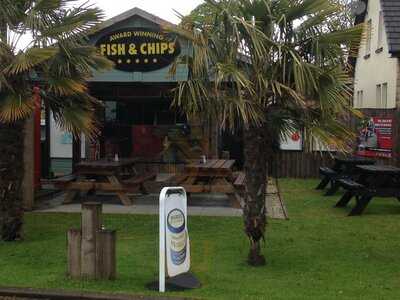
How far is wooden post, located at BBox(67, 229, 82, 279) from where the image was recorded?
683 centimetres

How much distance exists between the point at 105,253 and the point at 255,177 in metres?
1.97

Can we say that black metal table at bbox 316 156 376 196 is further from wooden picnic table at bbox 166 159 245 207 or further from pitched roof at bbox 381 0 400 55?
pitched roof at bbox 381 0 400 55

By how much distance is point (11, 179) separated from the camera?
8.82 meters

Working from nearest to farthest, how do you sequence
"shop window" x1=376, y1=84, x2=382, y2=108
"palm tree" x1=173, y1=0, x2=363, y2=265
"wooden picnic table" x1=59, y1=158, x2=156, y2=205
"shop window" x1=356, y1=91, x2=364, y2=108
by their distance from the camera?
1. "palm tree" x1=173, y1=0, x2=363, y2=265
2. "wooden picnic table" x1=59, y1=158, x2=156, y2=205
3. "shop window" x1=376, y1=84, x2=382, y2=108
4. "shop window" x1=356, y1=91, x2=364, y2=108

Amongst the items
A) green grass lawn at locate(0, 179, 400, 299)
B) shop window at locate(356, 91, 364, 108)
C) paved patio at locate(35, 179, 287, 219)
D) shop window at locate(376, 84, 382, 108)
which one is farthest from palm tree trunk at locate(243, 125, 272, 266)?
shop window at locate(356, 91, 364, 108)

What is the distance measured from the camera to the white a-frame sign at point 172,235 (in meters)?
6.36

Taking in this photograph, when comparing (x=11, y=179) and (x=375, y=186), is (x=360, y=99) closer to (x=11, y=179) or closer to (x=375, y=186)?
(x=375, y=186)

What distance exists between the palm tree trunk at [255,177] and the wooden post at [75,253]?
2.01 metres

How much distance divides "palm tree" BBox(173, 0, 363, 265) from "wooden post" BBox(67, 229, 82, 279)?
1.90 m

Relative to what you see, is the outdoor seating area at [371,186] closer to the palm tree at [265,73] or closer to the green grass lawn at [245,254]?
the green grass lawn at [245,254]

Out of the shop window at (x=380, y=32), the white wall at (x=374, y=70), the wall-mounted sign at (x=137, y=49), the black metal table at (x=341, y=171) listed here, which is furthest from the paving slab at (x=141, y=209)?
the shop window at (x=380, y=32)

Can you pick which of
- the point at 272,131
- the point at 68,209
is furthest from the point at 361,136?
the point at 272,131

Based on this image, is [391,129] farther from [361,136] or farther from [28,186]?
[28,186]

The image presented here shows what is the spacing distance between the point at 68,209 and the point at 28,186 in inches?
34.7
